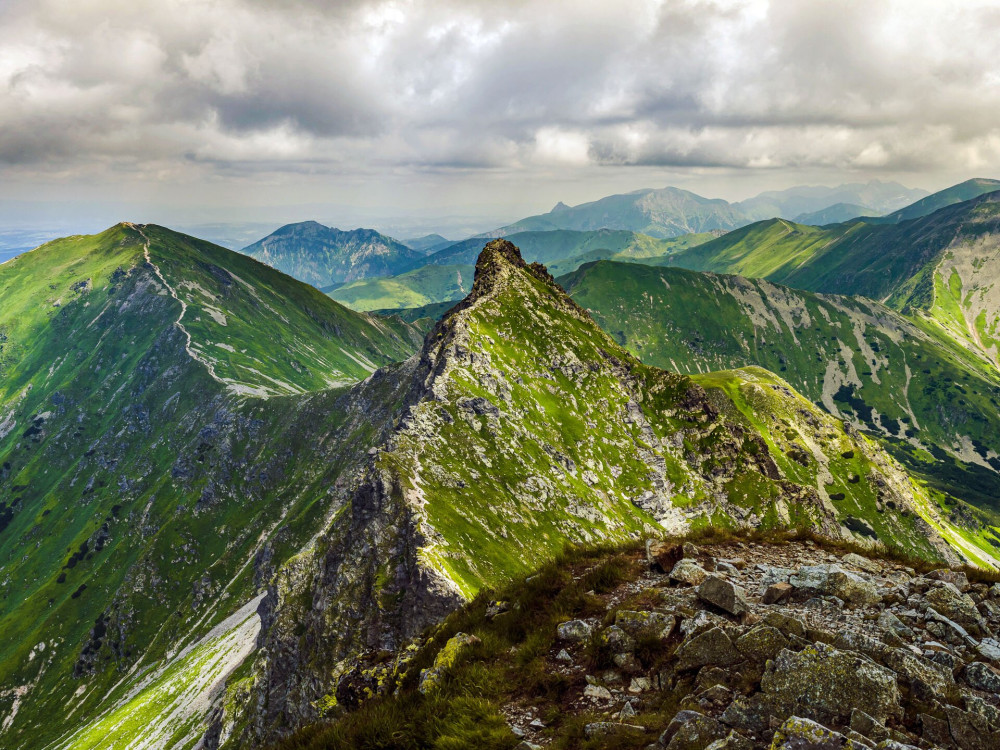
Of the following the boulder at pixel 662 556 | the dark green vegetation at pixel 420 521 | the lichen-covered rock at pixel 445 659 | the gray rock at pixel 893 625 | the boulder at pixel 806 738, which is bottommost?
the dark green vegetation at pixel 420 521

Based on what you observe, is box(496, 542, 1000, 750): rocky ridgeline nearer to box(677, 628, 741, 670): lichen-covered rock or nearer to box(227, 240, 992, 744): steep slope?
box(677, 628, 741, 670): lichen-covered rock

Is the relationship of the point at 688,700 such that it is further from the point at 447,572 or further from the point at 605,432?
the point at 605,432

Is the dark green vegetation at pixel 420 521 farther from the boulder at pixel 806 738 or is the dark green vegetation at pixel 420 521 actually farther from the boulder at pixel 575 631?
the boulder at pixel 806 738

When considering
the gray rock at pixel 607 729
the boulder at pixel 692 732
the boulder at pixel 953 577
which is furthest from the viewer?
the boulder at pixel 953 577

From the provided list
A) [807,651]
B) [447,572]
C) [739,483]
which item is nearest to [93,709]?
[447,572]

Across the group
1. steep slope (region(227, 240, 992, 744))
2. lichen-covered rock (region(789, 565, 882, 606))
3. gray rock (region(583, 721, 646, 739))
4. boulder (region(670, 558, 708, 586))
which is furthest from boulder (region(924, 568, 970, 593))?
gray rock (region(583, 721, 646, 739))

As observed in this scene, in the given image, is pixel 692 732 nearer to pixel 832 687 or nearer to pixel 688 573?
pixel 832 687

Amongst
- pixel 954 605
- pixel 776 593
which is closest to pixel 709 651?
pixel 776 593

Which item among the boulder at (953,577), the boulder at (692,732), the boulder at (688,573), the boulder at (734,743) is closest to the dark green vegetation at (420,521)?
the boulder at (953,577)
